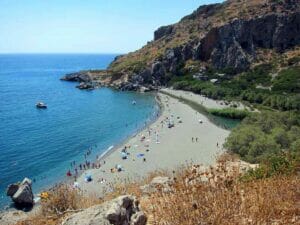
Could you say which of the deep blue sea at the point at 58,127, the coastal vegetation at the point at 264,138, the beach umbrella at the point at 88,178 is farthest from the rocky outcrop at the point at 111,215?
the beach umbrella at the point at 88,178

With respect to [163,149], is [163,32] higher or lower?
higher

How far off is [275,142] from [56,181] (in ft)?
79.2

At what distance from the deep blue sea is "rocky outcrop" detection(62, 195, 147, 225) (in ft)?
99.8

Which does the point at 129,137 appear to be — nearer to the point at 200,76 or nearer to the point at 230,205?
the point at 200,76

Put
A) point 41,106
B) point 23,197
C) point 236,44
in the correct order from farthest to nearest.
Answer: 1. point 236,44
2. point 41,106
3. point 23,197

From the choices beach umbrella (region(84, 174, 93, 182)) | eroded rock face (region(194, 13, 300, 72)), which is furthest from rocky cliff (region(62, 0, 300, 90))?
beach umbrella (region(84, 174, 93, 182))

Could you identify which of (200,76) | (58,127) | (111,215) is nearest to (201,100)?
(200,76)

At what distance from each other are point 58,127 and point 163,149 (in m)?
22.6

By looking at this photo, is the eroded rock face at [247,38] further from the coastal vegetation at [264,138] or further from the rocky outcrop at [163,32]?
the coastal vegetation at [264,138]

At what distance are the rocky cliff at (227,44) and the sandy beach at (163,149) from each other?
4116cm

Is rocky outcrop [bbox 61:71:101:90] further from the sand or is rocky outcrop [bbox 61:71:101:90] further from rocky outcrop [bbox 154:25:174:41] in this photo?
rocky outcrop [bbox 154:25:174:41]

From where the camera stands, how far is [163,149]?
4919 centimetres

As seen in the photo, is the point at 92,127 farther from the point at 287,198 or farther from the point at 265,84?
the point at 287,198

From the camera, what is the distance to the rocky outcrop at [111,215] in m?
5.08
